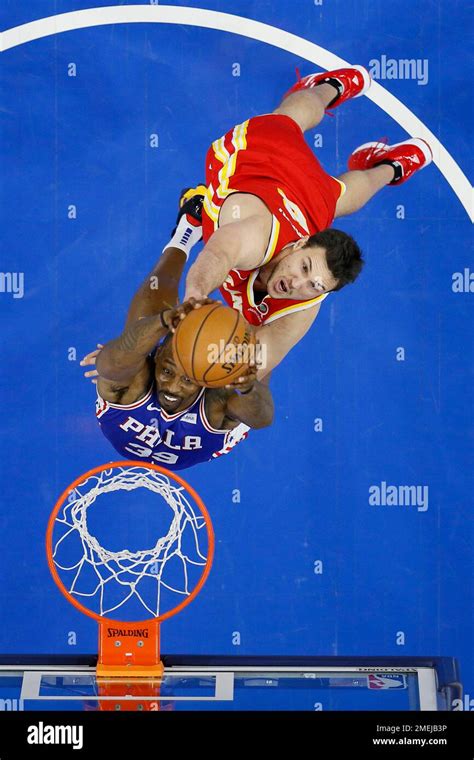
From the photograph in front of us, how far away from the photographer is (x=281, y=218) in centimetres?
684

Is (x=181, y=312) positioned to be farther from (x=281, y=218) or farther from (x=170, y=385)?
(x=281, y=218)

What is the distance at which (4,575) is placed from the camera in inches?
351

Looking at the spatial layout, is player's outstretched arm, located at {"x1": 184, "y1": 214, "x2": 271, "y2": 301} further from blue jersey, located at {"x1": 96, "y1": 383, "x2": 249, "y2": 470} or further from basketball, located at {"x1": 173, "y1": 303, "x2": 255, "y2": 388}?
blue jersey, located at {"x1": 96, "y1": 383, "x2": 249, "y2": 470}

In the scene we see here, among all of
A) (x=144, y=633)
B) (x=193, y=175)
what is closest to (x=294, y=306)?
(x=144, y=633)

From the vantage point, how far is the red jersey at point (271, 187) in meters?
6.99

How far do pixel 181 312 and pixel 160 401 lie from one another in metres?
1.08

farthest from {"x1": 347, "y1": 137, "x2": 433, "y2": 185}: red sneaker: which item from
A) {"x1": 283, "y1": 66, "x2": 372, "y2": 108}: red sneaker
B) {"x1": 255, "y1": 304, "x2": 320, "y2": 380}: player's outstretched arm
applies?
{"x1": 255, "y1": 304, "x2": 320, "y2": 380}: player's outstretched arm

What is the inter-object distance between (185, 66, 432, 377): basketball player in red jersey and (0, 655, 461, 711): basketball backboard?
165 centimetres

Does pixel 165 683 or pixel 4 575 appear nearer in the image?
pixel 165 683

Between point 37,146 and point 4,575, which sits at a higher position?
point 37,146

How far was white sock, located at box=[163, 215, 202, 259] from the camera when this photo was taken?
7.88m

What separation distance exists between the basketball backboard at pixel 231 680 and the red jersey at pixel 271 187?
1.97 metres
